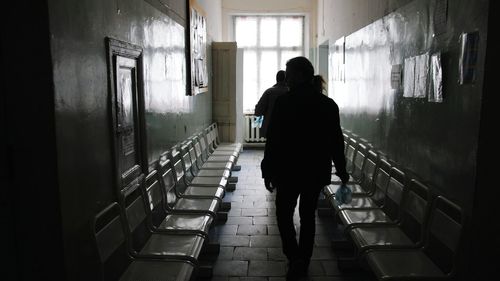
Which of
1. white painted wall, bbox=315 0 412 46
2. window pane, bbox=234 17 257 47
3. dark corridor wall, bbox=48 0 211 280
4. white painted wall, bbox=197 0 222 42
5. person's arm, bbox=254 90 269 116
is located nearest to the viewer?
dark corridor wall, bbox=48 0 211 280

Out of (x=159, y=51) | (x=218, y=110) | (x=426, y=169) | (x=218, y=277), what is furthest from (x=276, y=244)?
(x=218, y=110)

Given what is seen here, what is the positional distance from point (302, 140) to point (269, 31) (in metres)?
7.40

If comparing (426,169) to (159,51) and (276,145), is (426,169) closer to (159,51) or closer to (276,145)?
(276,145)

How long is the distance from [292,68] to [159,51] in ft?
4.42

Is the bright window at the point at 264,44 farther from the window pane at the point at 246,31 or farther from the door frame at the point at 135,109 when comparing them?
the door frame at the point at 135,109

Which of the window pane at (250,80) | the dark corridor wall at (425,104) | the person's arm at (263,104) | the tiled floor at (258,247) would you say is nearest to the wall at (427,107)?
the dark corridor wall at (425,104)

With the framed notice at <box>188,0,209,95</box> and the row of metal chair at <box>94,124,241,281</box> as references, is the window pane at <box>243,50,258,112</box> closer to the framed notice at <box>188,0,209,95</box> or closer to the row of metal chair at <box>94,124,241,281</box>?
the framed notice at <box>188,0,209,95</box>

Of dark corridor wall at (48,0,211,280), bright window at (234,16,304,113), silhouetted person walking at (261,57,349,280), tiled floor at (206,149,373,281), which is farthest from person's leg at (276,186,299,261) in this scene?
bright window at (234,16,304,113)

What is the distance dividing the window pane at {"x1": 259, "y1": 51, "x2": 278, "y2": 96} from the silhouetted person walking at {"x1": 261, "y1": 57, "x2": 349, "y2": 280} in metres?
7.09

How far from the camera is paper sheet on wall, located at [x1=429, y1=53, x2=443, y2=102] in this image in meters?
2.66

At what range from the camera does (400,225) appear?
3225mm

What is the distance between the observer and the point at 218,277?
345 centimetres

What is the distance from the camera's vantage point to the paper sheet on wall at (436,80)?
2.66 m

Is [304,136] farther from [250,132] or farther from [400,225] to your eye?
[250,132]
